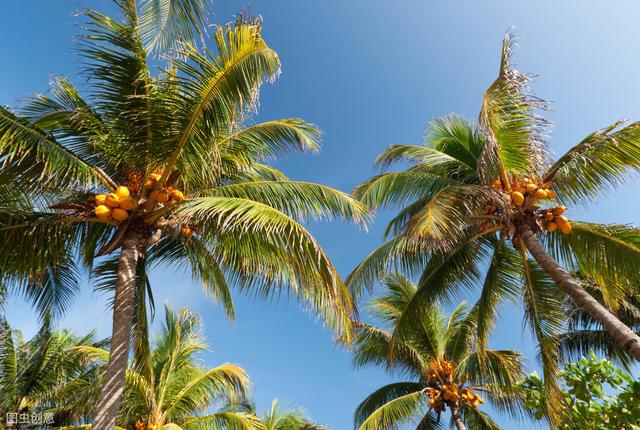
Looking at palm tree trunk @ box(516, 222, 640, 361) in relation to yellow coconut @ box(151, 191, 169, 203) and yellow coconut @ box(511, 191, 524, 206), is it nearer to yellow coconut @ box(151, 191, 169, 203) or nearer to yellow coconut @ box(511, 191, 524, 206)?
yellow coconut @ box(511, 191, 524, 206)

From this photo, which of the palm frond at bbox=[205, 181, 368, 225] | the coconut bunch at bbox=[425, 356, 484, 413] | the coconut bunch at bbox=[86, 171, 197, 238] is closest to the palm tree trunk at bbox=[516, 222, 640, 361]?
the palm frond at bbox=[205, 181, 368, 225]

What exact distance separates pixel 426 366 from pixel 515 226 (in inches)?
294

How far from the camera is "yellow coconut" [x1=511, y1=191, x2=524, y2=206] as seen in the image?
7949 millimetres

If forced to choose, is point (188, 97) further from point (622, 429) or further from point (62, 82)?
point (622, 429)

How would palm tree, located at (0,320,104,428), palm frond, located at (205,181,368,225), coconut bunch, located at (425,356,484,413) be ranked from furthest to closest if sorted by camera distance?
coconut bunch, located at (425,356,484,413)
palm tree, located at (0,320,104,428)
palm frond, located at (205,181,368,225)

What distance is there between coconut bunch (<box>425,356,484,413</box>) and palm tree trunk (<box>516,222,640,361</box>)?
6770 millimetres

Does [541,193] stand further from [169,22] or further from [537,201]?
[169,22]

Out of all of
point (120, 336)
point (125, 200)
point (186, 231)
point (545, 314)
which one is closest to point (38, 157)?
point (125, 200)

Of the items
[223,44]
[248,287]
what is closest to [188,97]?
[223,44]

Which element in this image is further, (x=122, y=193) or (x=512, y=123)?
(x=512, y=123)

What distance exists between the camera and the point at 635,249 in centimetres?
775

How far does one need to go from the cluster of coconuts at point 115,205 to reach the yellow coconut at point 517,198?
6.07 meters

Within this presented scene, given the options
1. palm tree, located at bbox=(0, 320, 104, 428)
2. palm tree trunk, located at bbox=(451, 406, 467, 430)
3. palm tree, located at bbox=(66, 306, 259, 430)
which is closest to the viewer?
palm tree, located at bbox=(66, 306, 259, 430)

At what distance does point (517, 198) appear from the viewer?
7992mm
